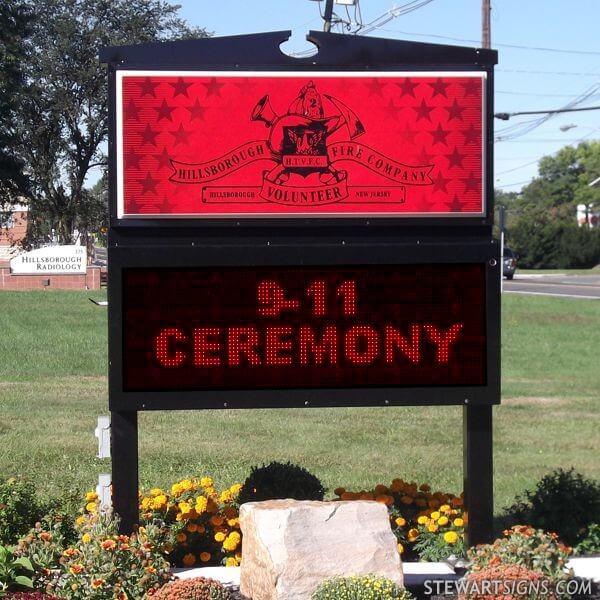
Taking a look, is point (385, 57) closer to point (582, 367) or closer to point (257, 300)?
point (257, 300)

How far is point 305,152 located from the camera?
22.0ft

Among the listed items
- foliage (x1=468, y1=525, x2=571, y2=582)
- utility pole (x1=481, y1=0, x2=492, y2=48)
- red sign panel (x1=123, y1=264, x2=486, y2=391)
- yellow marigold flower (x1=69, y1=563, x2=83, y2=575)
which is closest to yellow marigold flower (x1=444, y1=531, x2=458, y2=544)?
foliage (x1=468, y1=525, x2=571, y2=582)

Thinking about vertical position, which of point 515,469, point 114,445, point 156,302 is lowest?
point 515,469

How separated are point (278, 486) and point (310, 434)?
19.9ft

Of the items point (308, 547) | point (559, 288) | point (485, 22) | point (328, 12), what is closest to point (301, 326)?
point (308, 547)

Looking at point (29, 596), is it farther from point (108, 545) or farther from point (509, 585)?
point (509, 585)

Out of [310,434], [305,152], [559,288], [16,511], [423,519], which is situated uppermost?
[305,152]

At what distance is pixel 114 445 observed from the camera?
6.71 m

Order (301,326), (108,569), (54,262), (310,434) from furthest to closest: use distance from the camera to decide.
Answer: (54,262) < (310,434) < (301,326) < (108,569)

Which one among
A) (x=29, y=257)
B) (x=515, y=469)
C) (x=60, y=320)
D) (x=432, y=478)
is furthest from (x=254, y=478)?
(x=29, y=257)

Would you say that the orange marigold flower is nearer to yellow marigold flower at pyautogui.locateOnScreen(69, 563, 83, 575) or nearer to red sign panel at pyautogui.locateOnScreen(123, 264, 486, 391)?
yellow marigold flower at pyautogui.locateOnScreen(69, 563, 83, 575)

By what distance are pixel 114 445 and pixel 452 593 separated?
2.10 m

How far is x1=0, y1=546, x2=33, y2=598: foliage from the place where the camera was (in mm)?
5953

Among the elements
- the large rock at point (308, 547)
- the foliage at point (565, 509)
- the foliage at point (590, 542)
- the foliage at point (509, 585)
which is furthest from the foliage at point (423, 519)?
the foliage at point (509, 585)
